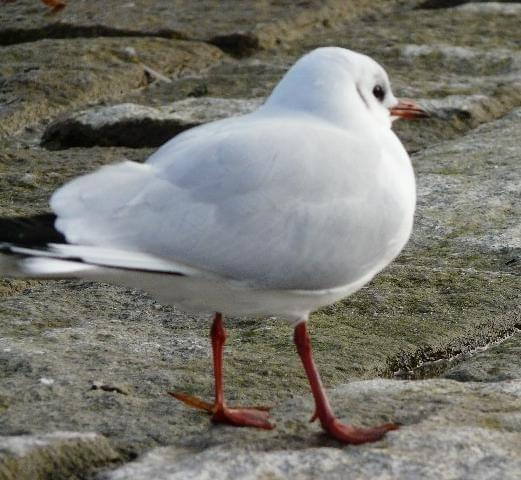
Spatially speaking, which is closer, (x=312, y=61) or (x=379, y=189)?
(x=379, y=189)

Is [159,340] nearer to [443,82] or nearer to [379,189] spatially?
[379,189]

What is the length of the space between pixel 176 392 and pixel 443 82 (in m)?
2.16

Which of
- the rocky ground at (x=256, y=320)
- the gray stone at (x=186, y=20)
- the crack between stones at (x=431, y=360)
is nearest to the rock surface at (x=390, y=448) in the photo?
the rocky ground at (x=256, y=320)

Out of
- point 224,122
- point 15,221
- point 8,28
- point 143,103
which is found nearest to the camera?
point 15,221

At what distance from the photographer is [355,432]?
220 cm

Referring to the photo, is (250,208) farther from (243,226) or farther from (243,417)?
(243,417)

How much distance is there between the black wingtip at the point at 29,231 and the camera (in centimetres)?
212

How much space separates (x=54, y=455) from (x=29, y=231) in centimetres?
36

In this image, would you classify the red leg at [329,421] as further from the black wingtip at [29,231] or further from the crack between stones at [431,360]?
the black wingtip at [29,231]

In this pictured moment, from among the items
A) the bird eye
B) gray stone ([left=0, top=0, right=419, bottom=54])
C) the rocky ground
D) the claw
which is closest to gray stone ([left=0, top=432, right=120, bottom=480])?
the rocky ground

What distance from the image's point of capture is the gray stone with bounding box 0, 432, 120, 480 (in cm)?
202

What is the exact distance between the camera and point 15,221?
2184 mm

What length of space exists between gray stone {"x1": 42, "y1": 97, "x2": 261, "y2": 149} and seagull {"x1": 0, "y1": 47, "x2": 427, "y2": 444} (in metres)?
1.44

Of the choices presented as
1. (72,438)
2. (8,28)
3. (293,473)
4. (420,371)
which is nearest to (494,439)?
(293,473)
